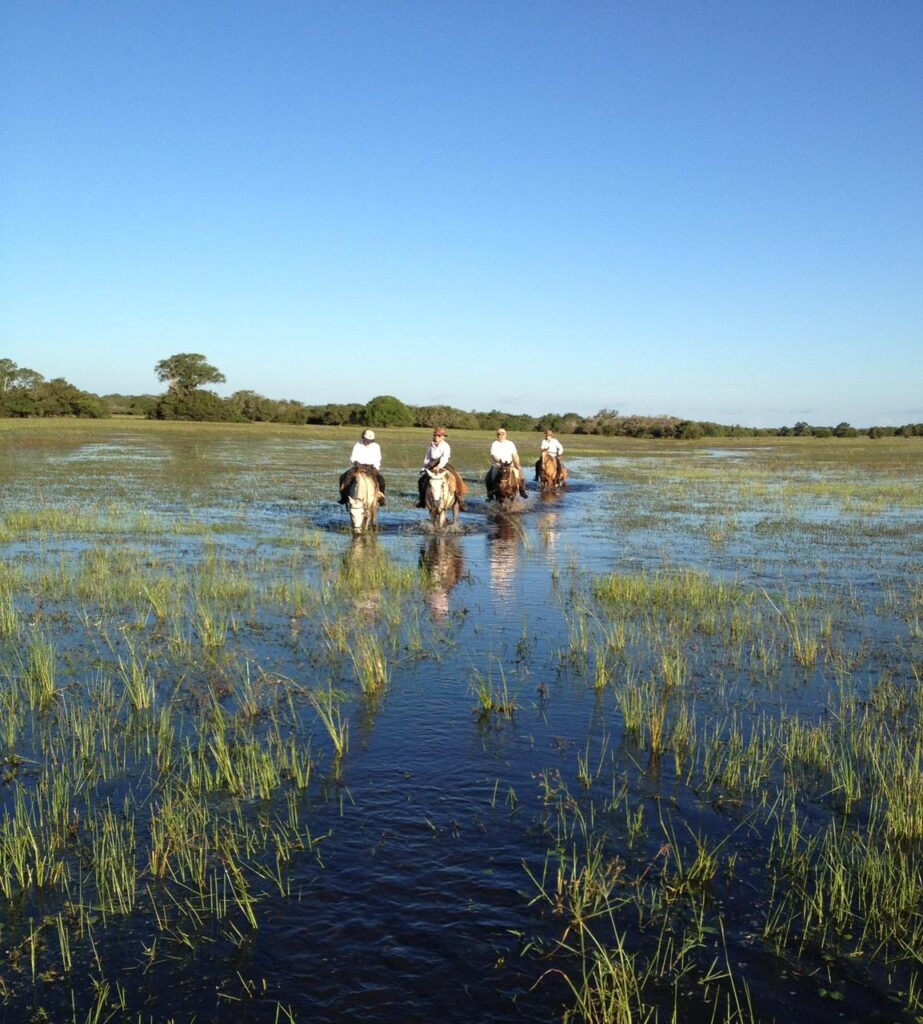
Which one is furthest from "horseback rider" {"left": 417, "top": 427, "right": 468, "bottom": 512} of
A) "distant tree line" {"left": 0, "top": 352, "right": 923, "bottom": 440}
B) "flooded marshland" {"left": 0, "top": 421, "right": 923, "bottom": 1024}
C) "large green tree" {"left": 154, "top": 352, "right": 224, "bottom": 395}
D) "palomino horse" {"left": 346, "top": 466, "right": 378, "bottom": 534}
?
"large green tree" {"left": 154, "top": 352, "right": 224, "bottom": 395}

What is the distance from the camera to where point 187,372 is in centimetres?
10338

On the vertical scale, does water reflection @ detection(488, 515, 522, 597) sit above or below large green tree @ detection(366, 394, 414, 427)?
below

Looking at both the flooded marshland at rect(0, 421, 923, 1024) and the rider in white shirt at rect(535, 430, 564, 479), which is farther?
the rider in white shirt at rect(535, 430, 564, 479)

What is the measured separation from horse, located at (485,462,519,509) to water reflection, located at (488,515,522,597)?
1.77m

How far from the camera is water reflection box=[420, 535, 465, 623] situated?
11.5m

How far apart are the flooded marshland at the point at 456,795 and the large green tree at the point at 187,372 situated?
9465cm

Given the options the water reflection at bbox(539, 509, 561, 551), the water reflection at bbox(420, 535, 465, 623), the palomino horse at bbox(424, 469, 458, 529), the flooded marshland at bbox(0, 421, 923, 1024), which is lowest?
the flooded marshland at bbox(0, 421, 923, 1024)

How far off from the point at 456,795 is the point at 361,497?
1230 centimetres

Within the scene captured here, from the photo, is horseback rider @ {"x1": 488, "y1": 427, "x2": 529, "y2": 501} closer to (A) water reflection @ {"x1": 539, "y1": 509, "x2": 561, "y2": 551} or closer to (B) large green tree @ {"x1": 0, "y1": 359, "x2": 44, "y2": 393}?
(A) water reflection @ {"x1": 539, "y1": 509, "x2": 561, "y2": 551}

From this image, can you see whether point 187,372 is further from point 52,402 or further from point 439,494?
point 439,494

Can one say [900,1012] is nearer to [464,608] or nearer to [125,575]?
[464,608]

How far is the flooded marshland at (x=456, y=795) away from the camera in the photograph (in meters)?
3.98

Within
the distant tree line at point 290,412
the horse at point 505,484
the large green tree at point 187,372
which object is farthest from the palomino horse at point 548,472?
the large green tree at point 187,372

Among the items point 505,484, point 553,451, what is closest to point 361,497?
point 505,484
